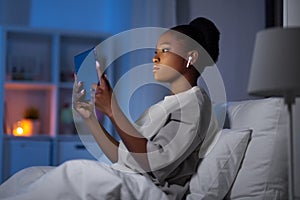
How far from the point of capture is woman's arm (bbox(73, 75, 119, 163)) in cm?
197

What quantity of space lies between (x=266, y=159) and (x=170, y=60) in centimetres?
50

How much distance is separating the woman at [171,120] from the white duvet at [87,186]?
9.1 inches

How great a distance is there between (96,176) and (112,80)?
2696mm

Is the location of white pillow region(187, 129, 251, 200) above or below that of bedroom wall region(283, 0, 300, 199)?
below

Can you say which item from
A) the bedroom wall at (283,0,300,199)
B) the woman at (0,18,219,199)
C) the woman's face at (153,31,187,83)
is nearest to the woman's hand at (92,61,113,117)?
the woman at (0,18,219,199)

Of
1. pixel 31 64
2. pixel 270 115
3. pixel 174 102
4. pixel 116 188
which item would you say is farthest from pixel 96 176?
pixel 31 64

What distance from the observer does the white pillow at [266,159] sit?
1729 millimetres

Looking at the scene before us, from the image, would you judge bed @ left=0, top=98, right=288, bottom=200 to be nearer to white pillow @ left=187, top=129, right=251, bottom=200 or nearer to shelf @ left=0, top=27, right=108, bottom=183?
white pillow @ left=187, top=129, right=251, bottom=200

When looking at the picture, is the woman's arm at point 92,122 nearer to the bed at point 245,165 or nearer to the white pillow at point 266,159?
the bed at point 245,165

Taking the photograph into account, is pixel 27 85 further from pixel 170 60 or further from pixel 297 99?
pixel 297 99

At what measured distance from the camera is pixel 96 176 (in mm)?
1439

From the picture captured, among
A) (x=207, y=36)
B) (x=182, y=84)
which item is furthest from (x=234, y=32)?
(x=182, y=84)

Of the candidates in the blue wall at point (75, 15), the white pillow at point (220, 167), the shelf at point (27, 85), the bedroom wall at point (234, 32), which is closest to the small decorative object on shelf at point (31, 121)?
the shelf at point (27, 85)

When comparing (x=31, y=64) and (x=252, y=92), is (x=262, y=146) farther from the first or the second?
(x=31, y=64)
